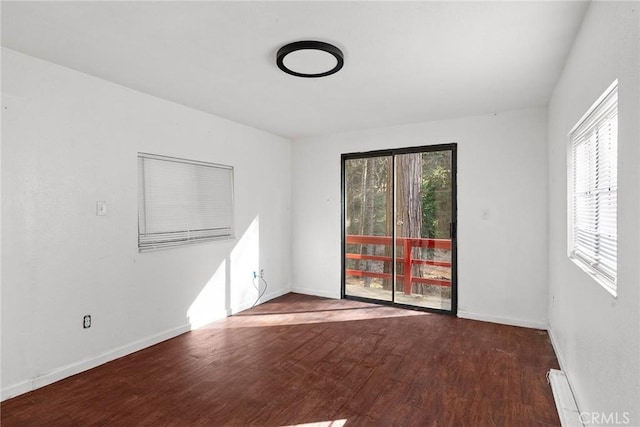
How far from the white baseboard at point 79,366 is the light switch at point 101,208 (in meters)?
1.24

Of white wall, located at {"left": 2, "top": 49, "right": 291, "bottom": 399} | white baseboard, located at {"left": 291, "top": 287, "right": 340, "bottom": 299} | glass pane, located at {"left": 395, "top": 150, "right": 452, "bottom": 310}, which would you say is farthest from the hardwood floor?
white baseboard, located at {"left": 291, "top": 287, "right": 340, "bottom": 299}

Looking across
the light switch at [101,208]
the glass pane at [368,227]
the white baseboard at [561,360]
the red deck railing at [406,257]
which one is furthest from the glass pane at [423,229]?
the light switch at [101,208]

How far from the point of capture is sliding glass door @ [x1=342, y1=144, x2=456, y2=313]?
4363mm

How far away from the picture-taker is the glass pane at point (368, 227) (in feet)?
15.7

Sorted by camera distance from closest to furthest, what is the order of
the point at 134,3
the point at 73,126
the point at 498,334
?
the point at 134,3, the point at 73,126, the point at 498,334

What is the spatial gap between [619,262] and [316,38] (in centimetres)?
207

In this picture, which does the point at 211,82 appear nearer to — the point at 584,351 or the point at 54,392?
the point at 54,392

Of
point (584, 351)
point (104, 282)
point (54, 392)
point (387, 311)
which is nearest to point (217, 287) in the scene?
point (104, 282)

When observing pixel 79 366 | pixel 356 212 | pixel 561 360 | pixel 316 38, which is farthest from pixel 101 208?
pixel 561 360

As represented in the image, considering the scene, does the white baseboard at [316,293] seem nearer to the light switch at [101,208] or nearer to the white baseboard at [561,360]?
the white baseboard at [561,360]

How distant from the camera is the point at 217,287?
4.17 m

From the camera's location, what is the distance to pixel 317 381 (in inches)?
106

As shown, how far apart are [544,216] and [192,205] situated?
3.99 meters

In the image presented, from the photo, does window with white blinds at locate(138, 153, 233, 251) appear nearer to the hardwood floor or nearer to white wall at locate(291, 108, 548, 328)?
the hardwood floor
